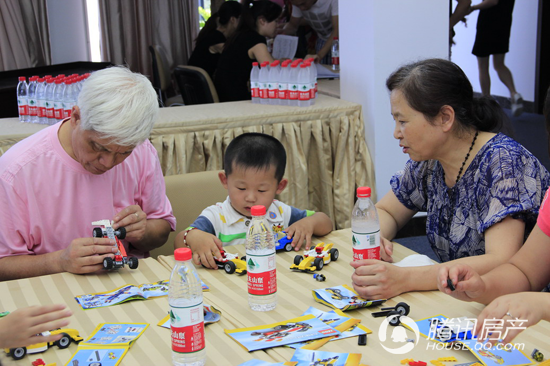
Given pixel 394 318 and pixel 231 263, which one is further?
pixel 231 263

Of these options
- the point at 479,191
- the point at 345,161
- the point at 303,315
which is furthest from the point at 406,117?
the point at 345,161

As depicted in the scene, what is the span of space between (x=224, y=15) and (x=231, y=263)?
11.4 ft

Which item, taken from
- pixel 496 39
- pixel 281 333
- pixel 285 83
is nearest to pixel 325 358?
pixel 281 333

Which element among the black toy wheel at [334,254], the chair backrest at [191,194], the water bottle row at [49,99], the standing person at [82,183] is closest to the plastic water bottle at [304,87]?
the water bottle row at [49,99]

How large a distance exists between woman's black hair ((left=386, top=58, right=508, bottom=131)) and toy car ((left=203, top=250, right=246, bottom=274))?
2.33 feet

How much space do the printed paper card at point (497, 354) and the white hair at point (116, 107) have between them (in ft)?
3.52

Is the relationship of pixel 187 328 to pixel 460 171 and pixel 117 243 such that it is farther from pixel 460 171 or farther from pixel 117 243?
pixel 460 171

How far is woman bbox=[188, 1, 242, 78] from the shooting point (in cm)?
486

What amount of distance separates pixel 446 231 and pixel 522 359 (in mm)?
787

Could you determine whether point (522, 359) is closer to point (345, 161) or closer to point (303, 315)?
point (303, 315)

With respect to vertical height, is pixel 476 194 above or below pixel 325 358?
above

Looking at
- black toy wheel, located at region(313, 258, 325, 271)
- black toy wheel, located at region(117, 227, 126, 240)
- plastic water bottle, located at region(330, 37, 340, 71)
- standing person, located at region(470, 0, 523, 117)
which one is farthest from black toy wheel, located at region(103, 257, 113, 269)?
standing person, located at region(470, 0, 523, 117)

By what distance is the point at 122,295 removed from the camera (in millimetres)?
1630

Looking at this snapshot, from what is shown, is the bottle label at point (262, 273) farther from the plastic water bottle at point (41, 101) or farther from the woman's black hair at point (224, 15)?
the woman's black hair at point (224, 15)
